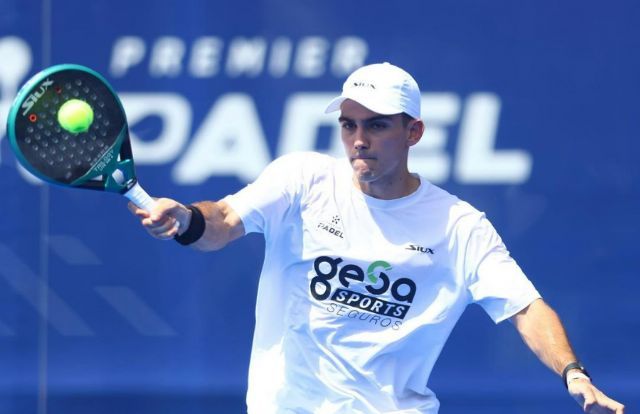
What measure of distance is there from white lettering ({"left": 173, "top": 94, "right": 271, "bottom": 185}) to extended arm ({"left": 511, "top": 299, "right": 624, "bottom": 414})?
5.72ft

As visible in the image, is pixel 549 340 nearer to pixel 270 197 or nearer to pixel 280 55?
pixel 270 197

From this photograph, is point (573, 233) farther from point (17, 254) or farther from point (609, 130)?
point (17, 254)

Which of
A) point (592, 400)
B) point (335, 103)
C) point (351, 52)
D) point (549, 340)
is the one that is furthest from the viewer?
point (351, 52)

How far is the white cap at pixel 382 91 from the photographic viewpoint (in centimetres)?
384

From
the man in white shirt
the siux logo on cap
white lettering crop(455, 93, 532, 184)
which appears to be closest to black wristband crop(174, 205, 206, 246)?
the man in white shirt

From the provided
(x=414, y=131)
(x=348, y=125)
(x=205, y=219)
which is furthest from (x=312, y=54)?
(x=205, y=219)

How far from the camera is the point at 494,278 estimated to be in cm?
386

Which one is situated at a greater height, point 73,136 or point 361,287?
point 73,136

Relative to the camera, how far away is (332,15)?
17.4ft

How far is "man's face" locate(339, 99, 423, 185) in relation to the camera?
3.83m

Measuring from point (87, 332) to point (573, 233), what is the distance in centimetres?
198

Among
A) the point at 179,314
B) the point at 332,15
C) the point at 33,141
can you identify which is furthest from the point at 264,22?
the point at 33,141

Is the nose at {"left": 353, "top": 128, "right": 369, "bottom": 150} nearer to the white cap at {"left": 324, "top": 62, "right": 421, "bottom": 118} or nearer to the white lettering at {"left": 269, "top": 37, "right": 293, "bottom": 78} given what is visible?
the white cap at {"left": 324, "top": 62, "right": 421, "bottom": 118}

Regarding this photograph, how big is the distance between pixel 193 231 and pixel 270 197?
1.23ft
